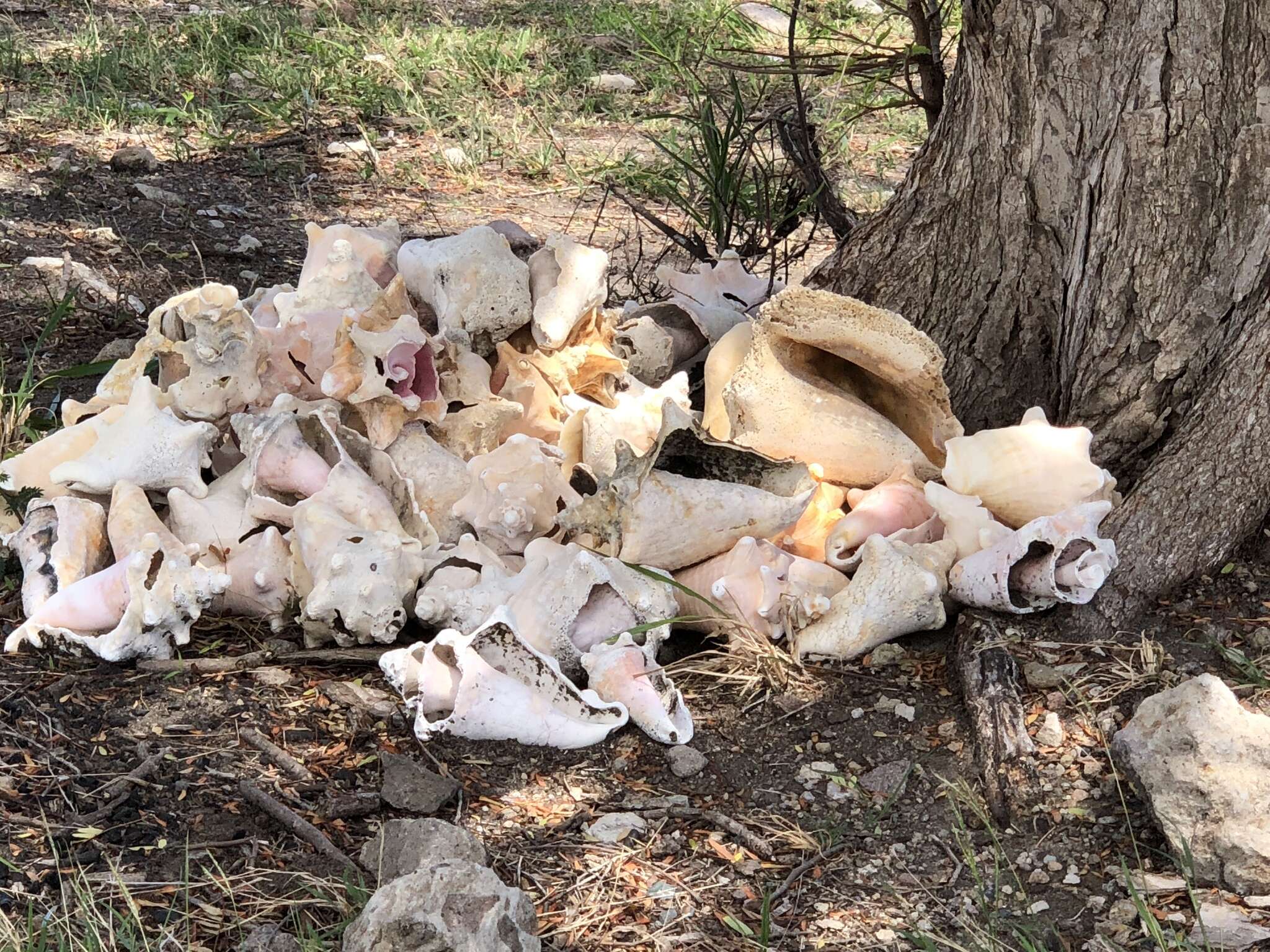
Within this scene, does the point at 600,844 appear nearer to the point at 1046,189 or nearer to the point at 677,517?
the point at 677,517

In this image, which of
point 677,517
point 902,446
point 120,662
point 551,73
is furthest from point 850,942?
point 551,73

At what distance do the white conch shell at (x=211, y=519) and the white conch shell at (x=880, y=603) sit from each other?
107 cm

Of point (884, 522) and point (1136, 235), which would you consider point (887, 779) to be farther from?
point (1136, 235)

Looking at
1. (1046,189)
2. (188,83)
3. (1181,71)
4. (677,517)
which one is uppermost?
(1181,71)

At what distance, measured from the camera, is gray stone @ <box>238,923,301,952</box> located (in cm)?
165

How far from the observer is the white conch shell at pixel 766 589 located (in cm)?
239

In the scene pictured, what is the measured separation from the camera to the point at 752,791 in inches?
83.2

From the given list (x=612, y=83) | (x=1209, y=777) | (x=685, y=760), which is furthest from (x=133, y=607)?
(x=612, y=83)

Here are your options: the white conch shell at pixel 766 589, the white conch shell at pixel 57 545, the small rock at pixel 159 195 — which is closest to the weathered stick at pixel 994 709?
the white conch shell at pixel 766 589

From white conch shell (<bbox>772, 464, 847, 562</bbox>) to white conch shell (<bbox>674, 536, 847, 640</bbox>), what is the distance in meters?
0.10

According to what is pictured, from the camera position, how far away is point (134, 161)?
5012 mm

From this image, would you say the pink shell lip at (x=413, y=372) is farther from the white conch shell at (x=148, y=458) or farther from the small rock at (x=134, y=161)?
the small rock at (x=134, y=161)

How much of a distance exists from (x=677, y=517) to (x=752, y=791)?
1.80ft

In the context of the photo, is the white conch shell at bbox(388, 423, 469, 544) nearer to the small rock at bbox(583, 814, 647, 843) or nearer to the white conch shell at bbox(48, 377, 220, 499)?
the white conch shell at bbox(48, 377, 220, 499)
